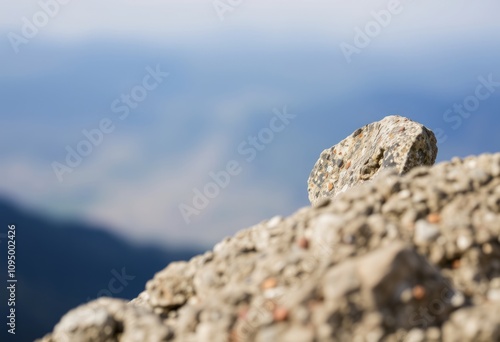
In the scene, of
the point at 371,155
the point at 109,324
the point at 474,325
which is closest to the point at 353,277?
the point at 474,325

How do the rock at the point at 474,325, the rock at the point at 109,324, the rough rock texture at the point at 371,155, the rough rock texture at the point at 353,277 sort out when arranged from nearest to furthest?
1. the rough rock texture at the point at 353,277
2. the rock at the point at 474,325
3. the rock at the point at 109,324
4. the rough rock texture at the point at 371,155

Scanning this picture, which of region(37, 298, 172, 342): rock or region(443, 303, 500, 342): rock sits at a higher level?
region(37, 298, 172, 342): rock

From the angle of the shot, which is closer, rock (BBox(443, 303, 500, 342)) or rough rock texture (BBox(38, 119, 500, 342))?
rough rock texture (BBox(38, 119, 500, 342))

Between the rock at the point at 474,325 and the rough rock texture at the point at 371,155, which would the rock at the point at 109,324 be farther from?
the rough rock texture at the point at 371,155

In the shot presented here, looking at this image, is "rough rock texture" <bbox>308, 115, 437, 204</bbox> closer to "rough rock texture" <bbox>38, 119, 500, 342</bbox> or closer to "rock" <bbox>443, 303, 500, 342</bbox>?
"rough rock texture" <bbox>38, 119, 500, 342</bbox>

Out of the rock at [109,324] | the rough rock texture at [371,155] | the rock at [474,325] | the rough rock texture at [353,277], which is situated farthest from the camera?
the rough rock texture at [371,155]

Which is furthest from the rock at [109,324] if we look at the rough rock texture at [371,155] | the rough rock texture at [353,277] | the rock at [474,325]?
the rough rock texture at [371,155]

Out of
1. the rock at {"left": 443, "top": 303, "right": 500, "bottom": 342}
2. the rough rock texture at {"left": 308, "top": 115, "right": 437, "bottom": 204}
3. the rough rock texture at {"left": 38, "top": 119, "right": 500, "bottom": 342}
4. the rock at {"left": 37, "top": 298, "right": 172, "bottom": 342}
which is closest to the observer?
the rough rock texture at {"left": 38, "top": 119, "right": 500, "bottom": 342}

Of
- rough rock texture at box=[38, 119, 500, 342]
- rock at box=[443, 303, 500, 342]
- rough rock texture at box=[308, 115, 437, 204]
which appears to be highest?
rough rock texture at box=[308, 115, 437, 204]

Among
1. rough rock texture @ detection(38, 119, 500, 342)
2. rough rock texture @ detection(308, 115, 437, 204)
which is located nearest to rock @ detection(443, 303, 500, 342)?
rough rock texture @ detection(38, 119, 500, 342)
